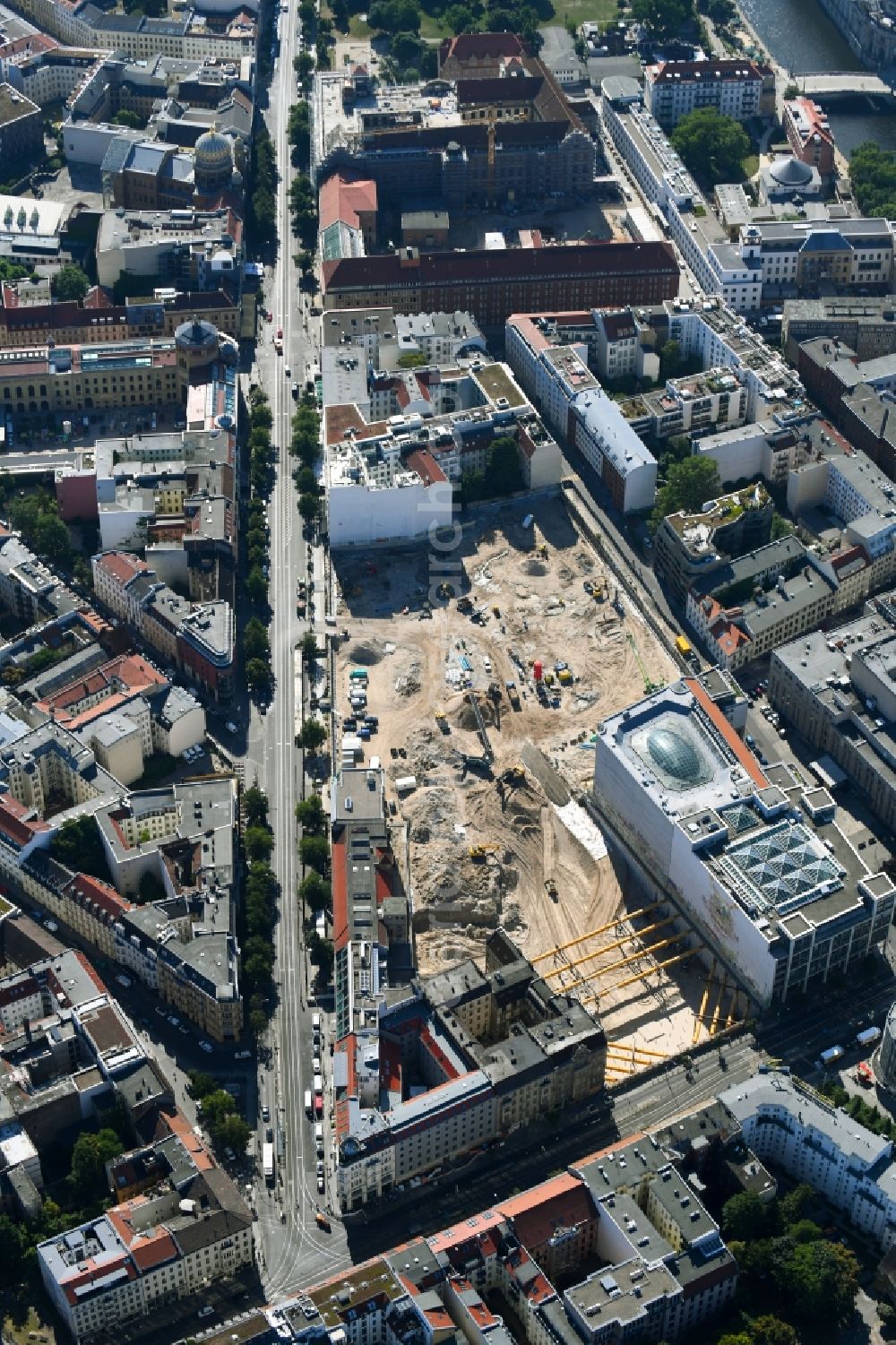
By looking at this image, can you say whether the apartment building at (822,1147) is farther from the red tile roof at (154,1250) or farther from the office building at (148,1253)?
the red tile roof at (154,1250)

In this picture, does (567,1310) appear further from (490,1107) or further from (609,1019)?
(609,1019)

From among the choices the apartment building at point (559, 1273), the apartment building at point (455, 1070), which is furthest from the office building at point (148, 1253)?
the apartment building at point (455, 1070)

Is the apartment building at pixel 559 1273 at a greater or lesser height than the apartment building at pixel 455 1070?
lesser

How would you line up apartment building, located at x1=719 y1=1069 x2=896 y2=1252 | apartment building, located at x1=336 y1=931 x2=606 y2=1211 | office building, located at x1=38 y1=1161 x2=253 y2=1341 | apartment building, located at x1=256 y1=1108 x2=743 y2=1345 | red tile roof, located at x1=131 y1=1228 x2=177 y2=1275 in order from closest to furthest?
1. apartment building, located at x1=256 y1=1108 x2=743 y2=1345
2. office building, located at x1=38 y1=1161 x2=253 y2=1341
3. red tile roof, located at x1=131 y1=1228 x2=177 y2=1275
4. apartment building, located at x1=719 y1=1069 x2=896 y2=1252
5. apartment building, located at x1=336 y1=931 x2=606 y2=1211

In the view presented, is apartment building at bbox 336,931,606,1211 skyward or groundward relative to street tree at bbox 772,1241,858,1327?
skyward

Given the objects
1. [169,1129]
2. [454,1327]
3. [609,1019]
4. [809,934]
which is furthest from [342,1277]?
[809,934]

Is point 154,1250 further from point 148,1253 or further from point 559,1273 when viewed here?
point 559,1273

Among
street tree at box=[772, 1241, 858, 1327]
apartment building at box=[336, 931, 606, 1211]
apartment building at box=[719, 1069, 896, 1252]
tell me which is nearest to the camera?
street tree at box=[772, 1241, 858, 1327]

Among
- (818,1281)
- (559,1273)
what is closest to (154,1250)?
(559,1273)

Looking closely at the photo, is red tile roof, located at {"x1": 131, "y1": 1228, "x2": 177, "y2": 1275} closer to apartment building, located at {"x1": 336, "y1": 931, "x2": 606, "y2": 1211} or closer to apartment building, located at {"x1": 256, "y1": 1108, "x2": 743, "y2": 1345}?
apartment building, located at {"x1": 256, "y1": 1108, "x2": 743, "y2": 1345}

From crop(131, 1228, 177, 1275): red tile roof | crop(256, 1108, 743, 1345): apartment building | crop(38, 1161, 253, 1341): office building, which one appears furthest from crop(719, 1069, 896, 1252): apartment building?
crop(131, 1228, 177, 1275): red tile roof

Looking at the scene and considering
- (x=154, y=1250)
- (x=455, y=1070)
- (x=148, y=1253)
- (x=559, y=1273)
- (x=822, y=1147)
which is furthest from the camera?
(x=455, y=1070)
